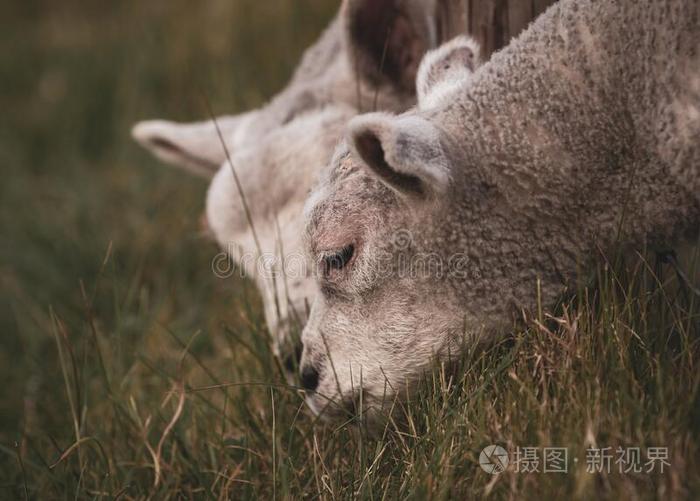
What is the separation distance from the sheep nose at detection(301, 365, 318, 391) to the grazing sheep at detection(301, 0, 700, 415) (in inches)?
14.7

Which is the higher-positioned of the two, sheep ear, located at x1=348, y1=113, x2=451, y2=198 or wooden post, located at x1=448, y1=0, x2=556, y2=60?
wooden post, located at x1=448, y1=0, x2=556, y2=60

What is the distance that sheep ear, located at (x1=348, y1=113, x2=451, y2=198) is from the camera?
7.70ft

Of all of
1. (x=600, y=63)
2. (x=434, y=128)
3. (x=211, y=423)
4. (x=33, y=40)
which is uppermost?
(x=33, y=40)

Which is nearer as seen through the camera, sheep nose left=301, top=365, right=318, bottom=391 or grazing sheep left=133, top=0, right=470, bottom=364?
sheep nose left=301, top=365, right=318, bottom=391

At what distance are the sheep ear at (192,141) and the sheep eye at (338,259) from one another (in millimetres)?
1760

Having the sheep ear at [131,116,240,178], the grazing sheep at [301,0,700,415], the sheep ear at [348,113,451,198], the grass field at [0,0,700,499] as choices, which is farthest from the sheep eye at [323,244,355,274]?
the sheep ear at [131,116,240,178]

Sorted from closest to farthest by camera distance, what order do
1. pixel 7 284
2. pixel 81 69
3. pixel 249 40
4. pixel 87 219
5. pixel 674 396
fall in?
pixel 674 396 < pixel 7 284 < pixel 87 219 < pixel 249 40 < pixel 81 69

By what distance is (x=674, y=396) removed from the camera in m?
2.34

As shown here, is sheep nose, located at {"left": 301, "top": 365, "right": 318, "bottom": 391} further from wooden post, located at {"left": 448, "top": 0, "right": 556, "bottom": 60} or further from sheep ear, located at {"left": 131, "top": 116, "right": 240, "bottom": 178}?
sheep ear, located at {"left": 131, "top": 116, "right": 240, "bottom": 178}

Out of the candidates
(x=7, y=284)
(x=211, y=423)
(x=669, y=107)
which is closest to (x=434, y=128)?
(x=669, y=107)

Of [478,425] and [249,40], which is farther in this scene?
[249,40]

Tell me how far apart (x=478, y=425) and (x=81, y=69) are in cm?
699

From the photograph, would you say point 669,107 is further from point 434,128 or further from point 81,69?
point 81,69

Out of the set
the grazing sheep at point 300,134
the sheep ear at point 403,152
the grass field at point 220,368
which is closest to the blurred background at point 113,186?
the grass field at point 220,368
